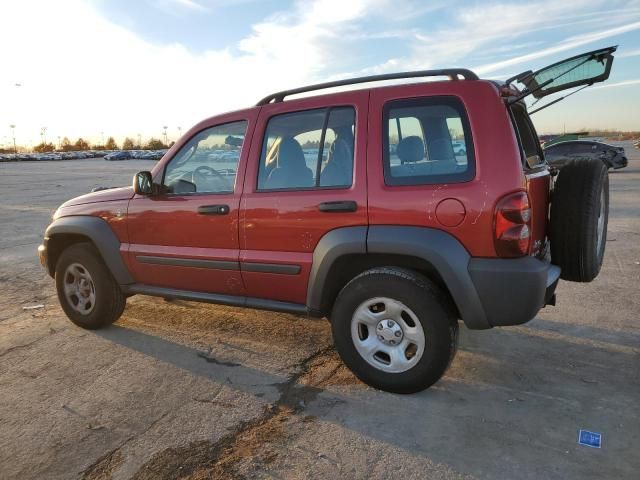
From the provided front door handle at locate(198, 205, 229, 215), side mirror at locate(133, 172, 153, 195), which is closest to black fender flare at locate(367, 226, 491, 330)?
front door handle at locate(198, 205, 229, 215)

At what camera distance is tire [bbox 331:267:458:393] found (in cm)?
307

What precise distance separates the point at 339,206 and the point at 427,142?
0.72 meters

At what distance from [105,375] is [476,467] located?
2.59 meters

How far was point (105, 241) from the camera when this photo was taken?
14.3ft

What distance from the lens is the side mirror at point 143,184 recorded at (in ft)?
13.2

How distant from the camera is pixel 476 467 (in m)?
2.50

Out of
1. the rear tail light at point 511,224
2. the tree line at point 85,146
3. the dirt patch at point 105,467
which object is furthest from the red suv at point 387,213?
A: the tree line at point 85,146

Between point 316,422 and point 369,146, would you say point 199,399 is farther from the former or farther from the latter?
point 369,146

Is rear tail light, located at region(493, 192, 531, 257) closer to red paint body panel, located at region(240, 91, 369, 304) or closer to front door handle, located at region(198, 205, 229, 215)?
red paint body panel, located at region(240, 91, 369, 304)

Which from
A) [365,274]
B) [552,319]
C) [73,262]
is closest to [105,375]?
[73,262]

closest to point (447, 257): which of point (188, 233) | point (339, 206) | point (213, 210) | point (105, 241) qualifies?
point (339, 206)

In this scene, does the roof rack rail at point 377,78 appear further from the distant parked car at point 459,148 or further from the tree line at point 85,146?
the tree line at point 85,146

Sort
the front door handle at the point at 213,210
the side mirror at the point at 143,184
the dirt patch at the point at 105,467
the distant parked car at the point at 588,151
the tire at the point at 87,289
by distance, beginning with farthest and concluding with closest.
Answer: the distant parked car at the point at 588,151 → the tire at the point at 87,289 → the side mirror at the point at 143,184 → the front door handle at the point at 213,210 → the dirt patch at the point at 105,467

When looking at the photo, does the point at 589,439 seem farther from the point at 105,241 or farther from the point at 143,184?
the point at 105,241
